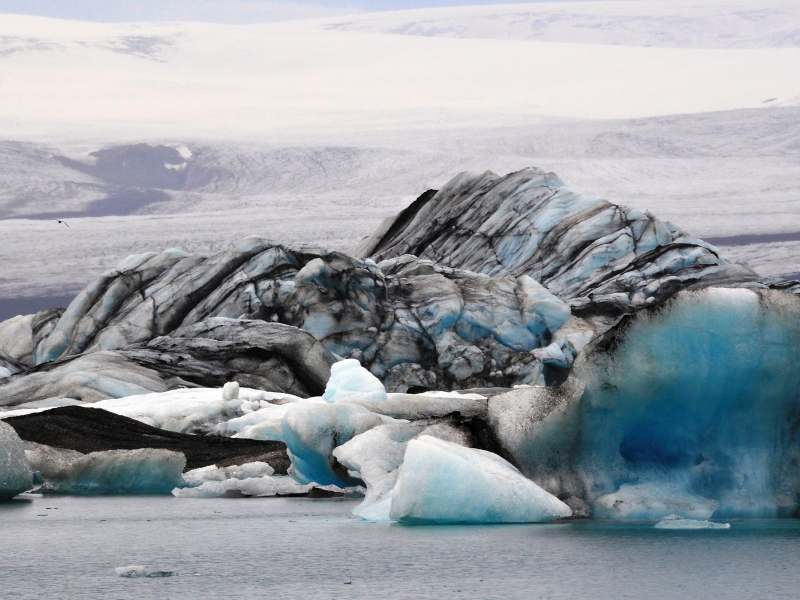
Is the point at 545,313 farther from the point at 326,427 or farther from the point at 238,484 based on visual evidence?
the point at 326,427

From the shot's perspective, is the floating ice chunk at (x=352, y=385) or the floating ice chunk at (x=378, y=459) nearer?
the floating ice chunk at (x=378, y=459)

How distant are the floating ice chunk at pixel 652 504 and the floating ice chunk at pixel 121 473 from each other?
6.78 m

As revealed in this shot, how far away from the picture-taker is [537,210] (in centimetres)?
3244

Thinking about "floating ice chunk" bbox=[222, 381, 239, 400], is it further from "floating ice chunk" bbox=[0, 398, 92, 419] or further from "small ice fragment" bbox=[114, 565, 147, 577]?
"small ice fragment" bbox=[114, 565, 147, 577]

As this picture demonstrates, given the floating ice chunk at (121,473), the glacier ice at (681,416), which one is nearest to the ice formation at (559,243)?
the floating ice chunk at (121,473)

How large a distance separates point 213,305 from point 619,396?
19.4 meters

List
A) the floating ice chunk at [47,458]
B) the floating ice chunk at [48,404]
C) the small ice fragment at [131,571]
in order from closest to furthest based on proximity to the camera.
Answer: the small ice fragment at [131,571]
the floating ice chunk at [47,458]
the floating ice chunk at [48,404]

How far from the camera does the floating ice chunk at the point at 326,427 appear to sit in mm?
12758

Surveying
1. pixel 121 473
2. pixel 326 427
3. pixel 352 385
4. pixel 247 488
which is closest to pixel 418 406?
pixel 352 385

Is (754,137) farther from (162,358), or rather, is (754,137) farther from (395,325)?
(162,358)

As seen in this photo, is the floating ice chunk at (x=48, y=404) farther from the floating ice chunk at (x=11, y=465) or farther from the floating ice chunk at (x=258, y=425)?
the floating ice chunk at (x=11, y=465)

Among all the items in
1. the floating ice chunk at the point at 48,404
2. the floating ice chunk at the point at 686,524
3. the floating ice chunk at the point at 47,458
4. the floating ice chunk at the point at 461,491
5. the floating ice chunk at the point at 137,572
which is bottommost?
the floating ice chunk at the point at 48,404

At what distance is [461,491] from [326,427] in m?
3.60

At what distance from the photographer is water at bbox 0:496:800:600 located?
6590 mm
